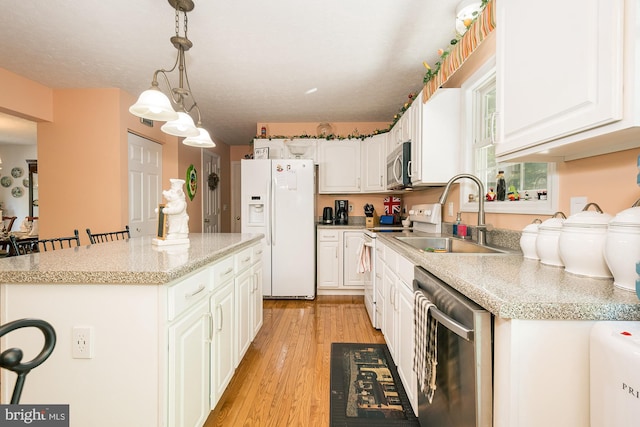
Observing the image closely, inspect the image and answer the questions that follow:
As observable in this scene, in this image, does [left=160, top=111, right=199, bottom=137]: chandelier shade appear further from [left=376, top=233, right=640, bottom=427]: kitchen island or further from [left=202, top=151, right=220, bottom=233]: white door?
[left=202, top=151, right=220, bottom=233]: white door

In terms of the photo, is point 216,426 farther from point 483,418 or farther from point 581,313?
point 581,313

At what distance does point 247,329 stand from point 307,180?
6.78 ft

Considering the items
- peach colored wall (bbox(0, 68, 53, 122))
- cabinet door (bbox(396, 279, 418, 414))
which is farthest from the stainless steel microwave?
peach colored wall (bbox(0, 68, 53, 122))

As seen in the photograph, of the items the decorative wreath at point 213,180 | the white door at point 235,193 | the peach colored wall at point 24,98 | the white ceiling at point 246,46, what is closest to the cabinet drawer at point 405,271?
the white ceiling at point 246,46

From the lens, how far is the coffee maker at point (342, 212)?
14.6 feet

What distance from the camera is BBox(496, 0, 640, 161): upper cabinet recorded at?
780mm

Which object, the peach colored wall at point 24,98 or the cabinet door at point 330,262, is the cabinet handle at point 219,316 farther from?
the peach colored wall at point 24,98

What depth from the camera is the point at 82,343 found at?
1.10 m

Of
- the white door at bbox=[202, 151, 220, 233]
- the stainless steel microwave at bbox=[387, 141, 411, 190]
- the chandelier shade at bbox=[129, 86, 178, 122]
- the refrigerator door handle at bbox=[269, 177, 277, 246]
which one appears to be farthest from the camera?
the white door at bbox=[202, 151, 220, 233]

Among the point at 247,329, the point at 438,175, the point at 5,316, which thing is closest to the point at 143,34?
the point at 5,316

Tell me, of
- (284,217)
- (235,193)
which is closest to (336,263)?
(284,217)

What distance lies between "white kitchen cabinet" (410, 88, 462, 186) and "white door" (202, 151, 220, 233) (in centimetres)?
402

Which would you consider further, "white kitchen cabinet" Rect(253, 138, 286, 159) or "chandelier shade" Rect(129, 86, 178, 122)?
"white kitchen cabinet" Rect(253, 138, 286, 159)

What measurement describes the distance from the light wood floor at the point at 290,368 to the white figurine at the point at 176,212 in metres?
1.00
